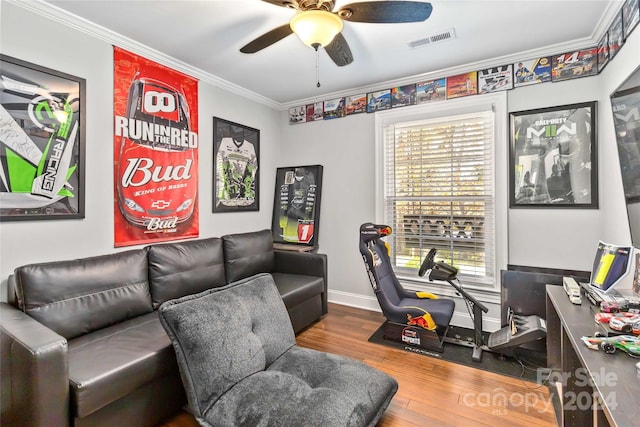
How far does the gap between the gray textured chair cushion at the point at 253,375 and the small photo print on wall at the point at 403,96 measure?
2715 mm

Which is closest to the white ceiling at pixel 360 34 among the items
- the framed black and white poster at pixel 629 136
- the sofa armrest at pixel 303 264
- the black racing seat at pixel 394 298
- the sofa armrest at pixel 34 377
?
the framed black and white poster at pixel 629 136

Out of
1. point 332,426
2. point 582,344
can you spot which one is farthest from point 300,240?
point 582,344

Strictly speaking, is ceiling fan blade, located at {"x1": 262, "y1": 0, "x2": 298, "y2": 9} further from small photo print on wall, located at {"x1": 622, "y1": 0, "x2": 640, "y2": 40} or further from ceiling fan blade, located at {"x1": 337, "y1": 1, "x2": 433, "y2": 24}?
small photo print on wall, located at {"x1": 622, "y1": 0, "x2": 640, "y2": 40}

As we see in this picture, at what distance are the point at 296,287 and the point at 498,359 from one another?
1.83 meters

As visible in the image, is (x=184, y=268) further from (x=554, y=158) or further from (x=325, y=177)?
(x=554, y=158)

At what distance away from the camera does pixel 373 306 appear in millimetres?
3582

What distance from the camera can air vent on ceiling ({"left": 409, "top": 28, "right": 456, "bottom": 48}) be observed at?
2.39 metres

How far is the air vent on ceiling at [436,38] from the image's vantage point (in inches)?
94.1

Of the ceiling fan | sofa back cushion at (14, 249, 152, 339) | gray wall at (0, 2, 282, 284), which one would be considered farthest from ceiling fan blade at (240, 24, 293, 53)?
sofa back cushion at (14, 249, 152, 339)

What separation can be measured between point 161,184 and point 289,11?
182cm

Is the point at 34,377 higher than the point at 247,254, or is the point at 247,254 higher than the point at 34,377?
the point at 247,254

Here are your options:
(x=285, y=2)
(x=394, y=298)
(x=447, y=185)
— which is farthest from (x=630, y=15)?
(x=394, y=298)

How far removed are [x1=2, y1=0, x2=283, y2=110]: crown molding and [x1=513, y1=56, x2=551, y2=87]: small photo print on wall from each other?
9.52 feet

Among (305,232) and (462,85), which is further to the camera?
(305,232)
